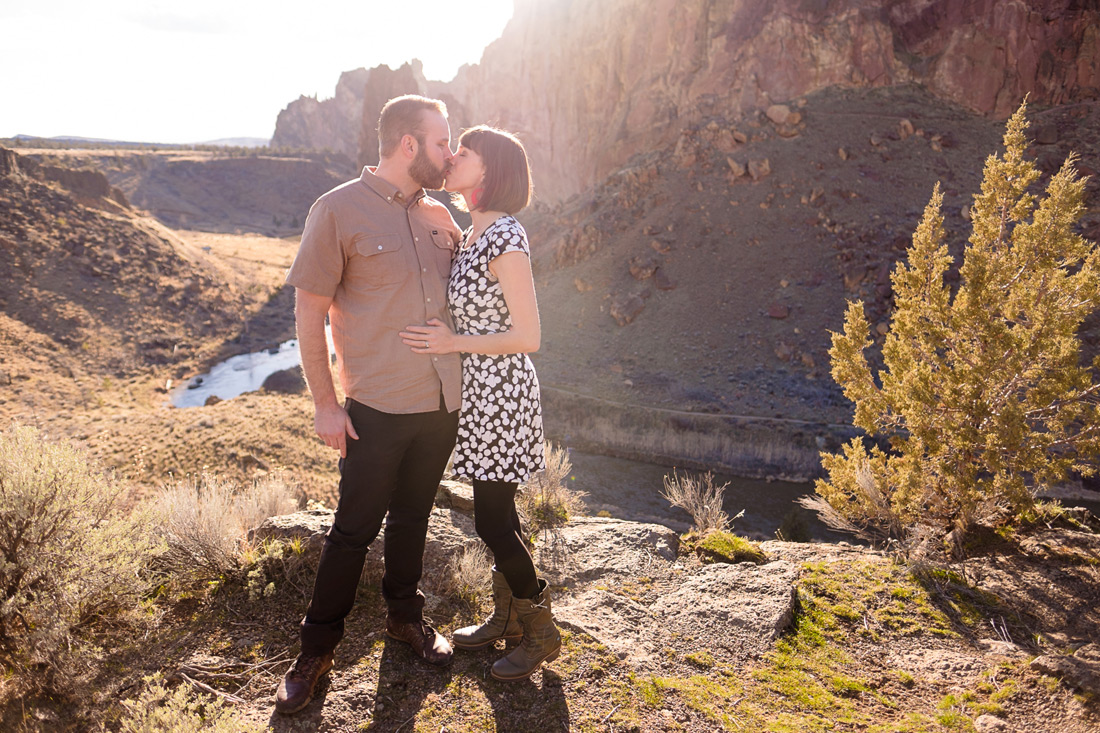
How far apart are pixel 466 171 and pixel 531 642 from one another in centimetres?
202

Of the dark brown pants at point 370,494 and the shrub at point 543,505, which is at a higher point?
the dark brown pants at point 370,494

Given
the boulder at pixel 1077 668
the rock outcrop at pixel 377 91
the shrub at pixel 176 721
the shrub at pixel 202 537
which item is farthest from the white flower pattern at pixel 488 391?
the rock outcrop at pixel 377 91

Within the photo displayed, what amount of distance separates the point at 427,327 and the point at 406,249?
0.32 metres

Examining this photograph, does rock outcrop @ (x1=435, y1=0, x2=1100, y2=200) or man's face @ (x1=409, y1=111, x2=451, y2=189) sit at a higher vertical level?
rock outcrop @ (x1=435, y1=0, x2=1100, y2=200)

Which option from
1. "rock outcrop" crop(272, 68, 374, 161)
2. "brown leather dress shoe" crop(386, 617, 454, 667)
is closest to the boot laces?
"brown leather dress shoe" crop(386, 617, 454, 667)

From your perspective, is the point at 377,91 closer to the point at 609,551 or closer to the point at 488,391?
the point at 609,551

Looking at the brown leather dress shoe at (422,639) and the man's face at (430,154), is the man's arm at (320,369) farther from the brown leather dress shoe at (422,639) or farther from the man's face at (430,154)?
the brown leather dress shoe at (422,639)

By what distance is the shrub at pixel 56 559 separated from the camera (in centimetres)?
241

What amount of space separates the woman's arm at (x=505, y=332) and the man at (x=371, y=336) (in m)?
0.07

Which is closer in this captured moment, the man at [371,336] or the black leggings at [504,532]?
the man at [371,336]

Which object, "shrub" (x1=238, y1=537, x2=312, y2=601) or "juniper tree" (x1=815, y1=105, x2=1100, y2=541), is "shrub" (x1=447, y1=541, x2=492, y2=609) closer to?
"shrub" (x1=238, y1=537, x2=312, y2=601)

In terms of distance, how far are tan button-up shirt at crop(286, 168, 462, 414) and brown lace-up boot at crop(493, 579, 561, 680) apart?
973 millimetres

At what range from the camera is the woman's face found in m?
2.43

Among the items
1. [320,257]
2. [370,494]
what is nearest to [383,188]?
[320,257]
